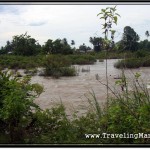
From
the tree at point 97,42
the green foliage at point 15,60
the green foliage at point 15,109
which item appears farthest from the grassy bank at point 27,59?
the green foliage at point 15,109

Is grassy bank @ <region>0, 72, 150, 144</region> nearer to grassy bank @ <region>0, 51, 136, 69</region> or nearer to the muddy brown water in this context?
grassy bank @ <region>0, 51, 136, 69</region>

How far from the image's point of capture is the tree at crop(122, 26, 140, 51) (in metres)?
4.02

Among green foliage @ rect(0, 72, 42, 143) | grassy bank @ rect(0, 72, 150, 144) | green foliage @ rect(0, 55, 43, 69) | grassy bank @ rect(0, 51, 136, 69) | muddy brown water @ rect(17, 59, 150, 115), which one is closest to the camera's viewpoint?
grassy bank @ rect(0, 72, 150, 144)

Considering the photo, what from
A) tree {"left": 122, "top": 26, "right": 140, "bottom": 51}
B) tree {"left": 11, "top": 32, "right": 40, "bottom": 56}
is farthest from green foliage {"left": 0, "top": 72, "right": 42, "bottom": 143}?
tree {"left": 122, "top": 26, "right": 140, "bottom": 51}

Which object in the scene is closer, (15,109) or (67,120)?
(15,109)

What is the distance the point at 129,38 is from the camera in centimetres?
421

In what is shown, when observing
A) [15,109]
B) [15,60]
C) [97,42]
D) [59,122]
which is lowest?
[59,122]

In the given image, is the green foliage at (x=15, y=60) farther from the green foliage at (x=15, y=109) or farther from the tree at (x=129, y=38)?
the tree at (x=129, y=38)

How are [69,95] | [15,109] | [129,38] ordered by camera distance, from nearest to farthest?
[15,109] < [129,38] < [69,95]

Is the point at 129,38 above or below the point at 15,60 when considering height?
above

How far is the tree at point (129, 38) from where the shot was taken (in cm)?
402

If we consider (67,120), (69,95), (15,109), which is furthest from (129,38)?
(69,95)

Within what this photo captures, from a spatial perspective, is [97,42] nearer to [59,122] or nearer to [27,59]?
[59,122]

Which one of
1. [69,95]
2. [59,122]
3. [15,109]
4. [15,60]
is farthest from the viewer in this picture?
[69,95]
